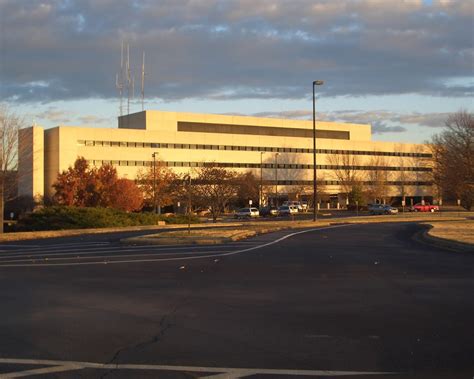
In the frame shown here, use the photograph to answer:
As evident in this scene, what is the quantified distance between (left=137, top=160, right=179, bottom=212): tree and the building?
924 centimetres

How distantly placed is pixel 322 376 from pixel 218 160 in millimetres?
90997

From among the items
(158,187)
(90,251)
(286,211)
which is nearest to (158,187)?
(158,187)

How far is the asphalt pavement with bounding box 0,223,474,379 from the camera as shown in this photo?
749cm

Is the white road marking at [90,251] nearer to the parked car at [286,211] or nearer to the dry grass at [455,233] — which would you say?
the dry grass at [455,233]

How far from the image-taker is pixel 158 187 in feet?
253

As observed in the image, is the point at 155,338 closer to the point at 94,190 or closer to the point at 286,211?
the point at 94,190

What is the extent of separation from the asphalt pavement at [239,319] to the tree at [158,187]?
5566 cm

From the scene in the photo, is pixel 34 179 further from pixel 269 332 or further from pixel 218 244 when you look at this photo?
pixel 269 332

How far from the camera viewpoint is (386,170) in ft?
362

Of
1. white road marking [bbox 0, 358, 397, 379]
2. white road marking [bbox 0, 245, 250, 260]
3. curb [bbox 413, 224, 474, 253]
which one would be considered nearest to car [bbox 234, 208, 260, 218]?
curb [bbox 413, 224, 474, 253]

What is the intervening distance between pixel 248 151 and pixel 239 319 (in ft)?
299

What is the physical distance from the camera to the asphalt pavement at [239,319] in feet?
24.6

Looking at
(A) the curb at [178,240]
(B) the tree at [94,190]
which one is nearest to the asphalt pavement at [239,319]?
(A) the curb at [178,240]

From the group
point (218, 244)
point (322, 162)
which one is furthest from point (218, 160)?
point (218, 244)
